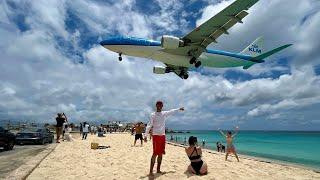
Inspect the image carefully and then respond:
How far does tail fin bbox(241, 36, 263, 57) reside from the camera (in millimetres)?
37969

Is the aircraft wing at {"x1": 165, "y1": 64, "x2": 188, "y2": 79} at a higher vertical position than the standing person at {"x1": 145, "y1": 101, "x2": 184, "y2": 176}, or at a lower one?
higher

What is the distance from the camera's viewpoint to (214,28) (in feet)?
81.3

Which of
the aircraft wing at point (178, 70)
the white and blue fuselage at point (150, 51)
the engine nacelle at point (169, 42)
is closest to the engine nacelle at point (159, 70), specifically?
the aircraft wing at point (178, 70)

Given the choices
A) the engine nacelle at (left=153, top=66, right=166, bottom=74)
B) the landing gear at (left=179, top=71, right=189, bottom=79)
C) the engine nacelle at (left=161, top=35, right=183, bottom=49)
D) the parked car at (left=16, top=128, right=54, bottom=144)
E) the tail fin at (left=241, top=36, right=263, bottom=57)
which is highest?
the tail fin at (left=241, top=36, right=263, bottom=57)

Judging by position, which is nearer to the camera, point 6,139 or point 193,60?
point 6,139

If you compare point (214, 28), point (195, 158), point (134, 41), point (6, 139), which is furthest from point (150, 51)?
point (195, 158)

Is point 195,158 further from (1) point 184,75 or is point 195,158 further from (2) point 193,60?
(1) point 184,75

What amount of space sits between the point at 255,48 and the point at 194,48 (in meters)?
14.0

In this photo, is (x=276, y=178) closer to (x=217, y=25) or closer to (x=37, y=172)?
(x=37, y=172)

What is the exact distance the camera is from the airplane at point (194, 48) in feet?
76.9

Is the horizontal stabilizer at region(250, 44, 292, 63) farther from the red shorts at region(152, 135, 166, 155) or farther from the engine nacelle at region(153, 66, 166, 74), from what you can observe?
the red shorts at region(152, 135, 166, 155)

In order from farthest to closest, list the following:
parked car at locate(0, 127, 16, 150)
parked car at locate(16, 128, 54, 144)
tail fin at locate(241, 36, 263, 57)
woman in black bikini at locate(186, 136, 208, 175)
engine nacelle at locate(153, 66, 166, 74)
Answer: tail fin at locate(241, 36, 263, 57) < engine nacelle at locate(153, 66, 166, 74) < parked car at locate(16, 128, 54, 144) < parked car at locate(0, 127, 16, 150) < woman in black bikini at locate(186, 136, 208, 175)

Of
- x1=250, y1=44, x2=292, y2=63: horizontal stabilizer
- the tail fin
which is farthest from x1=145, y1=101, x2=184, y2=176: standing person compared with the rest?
the tail fin

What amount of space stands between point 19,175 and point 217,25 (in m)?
18.6
